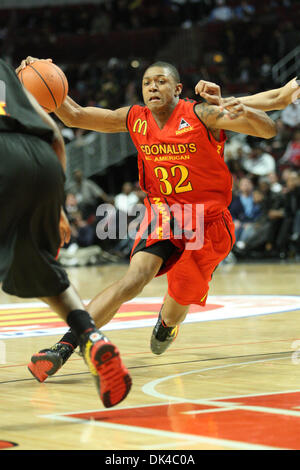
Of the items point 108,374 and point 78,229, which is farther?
point 78,229

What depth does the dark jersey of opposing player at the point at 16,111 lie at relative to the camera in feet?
11.5

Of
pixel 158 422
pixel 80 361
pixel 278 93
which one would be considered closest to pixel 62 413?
pixel 158 422

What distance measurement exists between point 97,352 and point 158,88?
2458 mm

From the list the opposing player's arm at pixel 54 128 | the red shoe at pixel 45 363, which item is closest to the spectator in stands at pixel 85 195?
the red shoe at pixel 45 363

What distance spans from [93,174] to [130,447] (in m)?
16.7

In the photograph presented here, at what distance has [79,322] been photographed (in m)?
3.58

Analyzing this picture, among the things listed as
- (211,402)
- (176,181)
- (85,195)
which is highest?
(176,181)

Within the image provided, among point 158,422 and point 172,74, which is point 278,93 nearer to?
point 172,74

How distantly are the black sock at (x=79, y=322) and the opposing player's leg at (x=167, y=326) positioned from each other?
6.35 ft

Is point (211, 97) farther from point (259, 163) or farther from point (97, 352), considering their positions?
point (259, 163)

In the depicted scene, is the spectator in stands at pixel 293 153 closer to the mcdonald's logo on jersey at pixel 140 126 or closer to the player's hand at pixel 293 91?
the mcdonald's logo on jersey at pixel 140 126

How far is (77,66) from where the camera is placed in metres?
22.4

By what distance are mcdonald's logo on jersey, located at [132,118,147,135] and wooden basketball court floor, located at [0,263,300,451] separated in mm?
1534

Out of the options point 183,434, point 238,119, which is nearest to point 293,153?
point 238,119
